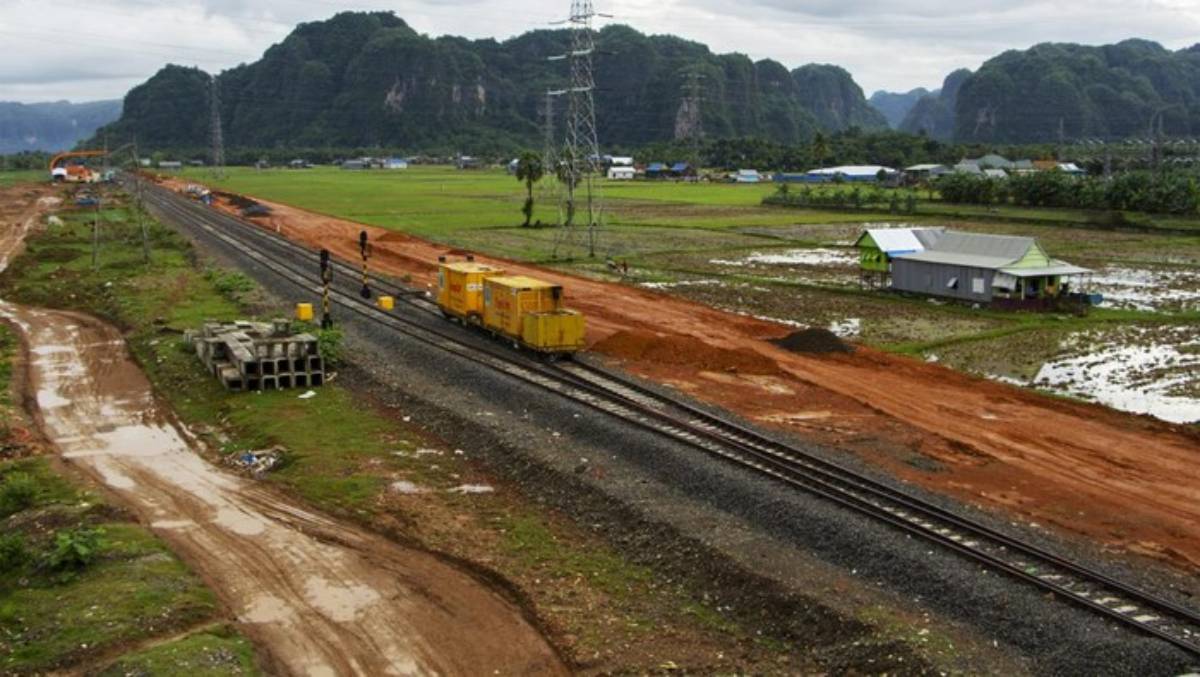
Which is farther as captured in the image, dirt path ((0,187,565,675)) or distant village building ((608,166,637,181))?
distant village building ((608,166,637,181))

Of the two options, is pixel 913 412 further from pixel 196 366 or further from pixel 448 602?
pixel 196 366

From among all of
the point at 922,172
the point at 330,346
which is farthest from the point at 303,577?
the point at 922,172

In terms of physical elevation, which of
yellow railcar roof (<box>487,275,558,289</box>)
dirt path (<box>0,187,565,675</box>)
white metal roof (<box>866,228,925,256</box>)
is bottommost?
dirt path (<box>0,187,565,675</box>)

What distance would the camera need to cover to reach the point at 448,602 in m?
17.1

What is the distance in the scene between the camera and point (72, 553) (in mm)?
17641

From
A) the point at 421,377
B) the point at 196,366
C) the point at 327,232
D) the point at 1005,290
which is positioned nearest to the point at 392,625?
the point at 421,377

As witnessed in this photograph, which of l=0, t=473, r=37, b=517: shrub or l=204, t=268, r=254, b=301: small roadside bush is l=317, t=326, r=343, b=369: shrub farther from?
l=204, t=268, r=254, b=301: small roadside bush

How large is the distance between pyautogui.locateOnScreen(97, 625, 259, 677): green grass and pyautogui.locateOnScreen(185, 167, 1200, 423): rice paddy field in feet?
81.4

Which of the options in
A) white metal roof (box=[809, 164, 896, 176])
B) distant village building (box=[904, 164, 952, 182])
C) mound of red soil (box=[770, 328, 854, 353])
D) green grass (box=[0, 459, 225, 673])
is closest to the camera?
green grass (box=[0, 459, 225, 673])

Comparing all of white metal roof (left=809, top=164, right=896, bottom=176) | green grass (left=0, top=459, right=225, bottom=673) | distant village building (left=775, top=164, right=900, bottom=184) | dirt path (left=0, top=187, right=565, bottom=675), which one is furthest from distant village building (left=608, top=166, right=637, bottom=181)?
green grass (left=0, top=459, right=225, bottom=673)

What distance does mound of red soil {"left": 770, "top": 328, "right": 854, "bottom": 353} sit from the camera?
3672 centimetres

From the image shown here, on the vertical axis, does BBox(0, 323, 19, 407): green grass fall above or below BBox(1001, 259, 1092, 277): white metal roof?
below

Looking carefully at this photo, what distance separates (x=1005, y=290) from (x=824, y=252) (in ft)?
84.4

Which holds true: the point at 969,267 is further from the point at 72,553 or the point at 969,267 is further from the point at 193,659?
the point at 193,659
